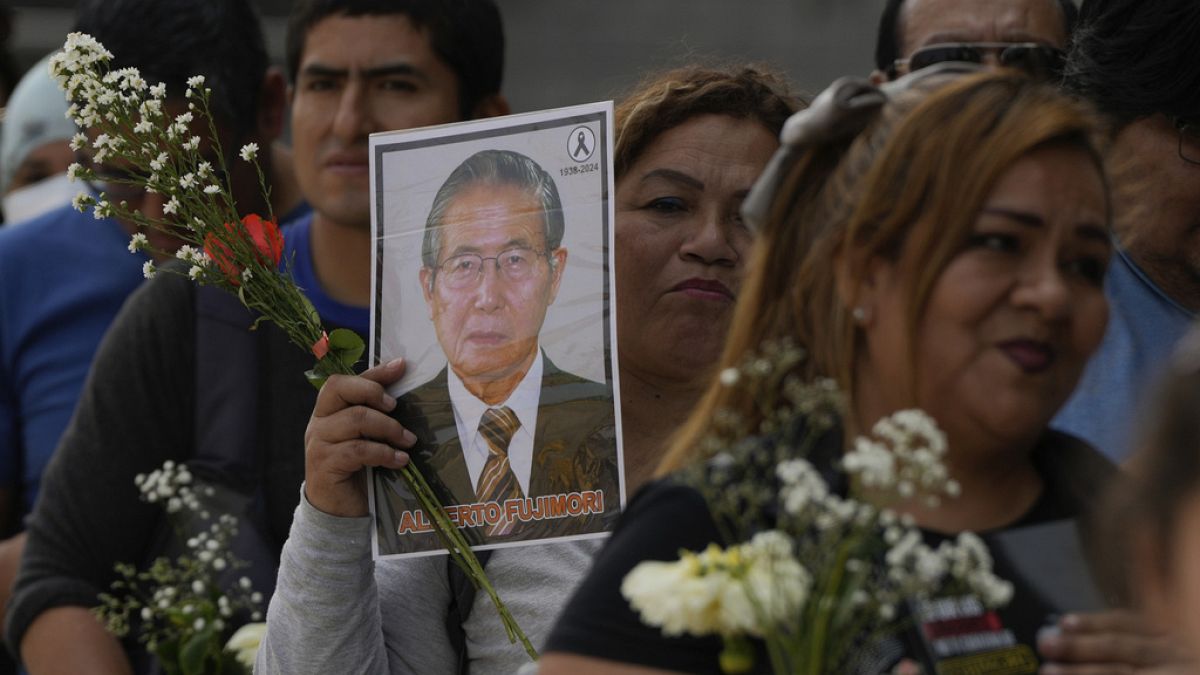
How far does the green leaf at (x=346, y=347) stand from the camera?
2.81 metres

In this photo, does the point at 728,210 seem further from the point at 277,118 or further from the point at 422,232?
the point at 277,118

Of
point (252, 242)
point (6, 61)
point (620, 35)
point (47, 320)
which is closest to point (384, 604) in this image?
point (252, 242)

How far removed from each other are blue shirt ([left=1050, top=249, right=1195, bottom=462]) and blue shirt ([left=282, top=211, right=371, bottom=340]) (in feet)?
4.58

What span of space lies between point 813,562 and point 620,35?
846cm

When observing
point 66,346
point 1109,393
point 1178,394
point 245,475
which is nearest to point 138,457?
point 245,475

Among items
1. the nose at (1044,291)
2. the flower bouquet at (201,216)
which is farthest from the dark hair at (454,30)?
the nose at (1044,291)

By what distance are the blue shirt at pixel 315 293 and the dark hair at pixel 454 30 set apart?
35cm

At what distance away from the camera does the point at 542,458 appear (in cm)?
268

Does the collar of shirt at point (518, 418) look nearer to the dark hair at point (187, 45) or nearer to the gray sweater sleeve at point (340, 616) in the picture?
the gray sweater sleeve at point (340, 616)

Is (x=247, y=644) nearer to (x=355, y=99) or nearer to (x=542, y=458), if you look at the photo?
(x=542, y=458)

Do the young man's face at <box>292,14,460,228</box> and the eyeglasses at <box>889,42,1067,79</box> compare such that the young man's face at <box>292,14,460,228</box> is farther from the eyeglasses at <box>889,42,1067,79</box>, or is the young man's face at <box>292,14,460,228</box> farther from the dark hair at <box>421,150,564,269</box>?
the eyeglasses at <box>889,42,1067,79</box>

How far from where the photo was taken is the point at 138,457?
11.3 feet

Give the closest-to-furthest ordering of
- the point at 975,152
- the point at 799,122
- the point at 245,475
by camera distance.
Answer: the point at 975,152, the point at 799,122, the point at 245,475

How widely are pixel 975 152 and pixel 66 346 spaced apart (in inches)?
107
